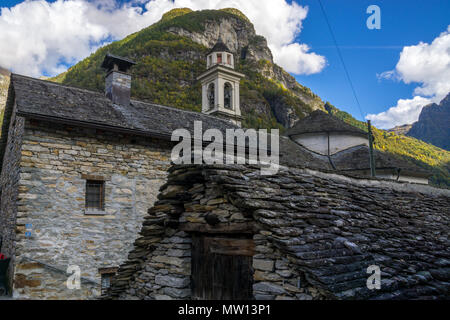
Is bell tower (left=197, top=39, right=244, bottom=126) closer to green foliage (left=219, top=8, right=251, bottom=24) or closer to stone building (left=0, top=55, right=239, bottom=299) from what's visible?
stone building (left=0, top=55, right=239, bottom=299)

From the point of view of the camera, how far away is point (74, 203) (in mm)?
8734

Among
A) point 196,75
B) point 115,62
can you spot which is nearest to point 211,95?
point 115,62

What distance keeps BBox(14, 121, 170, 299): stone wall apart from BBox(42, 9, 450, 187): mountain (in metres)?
31.3

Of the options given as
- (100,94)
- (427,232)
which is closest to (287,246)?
(427,232)

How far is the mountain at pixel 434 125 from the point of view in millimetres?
94188

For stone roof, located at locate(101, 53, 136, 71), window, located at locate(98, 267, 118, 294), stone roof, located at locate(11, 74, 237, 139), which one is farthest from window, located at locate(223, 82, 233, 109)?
window, located at locate(98, 267, 118, 294)

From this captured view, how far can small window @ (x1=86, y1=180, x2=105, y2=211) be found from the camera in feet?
30.0

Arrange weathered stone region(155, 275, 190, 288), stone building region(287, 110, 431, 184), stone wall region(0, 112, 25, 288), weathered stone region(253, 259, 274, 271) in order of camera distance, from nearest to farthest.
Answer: weathered stone region(253, 259, 274, 271), weathered stone region(155, 275, 190, 288), stone wall region(0, 112, 25, 288), stone building region(287, 110, 431, 184)

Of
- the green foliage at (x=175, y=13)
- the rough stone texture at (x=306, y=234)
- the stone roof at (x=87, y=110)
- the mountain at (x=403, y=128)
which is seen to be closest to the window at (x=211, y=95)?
the stone roof at (x=87, y=110)

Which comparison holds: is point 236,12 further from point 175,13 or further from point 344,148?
point 344,148

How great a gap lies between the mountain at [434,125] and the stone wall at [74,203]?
3807 inches

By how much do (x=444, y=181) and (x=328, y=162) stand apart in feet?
99.5
